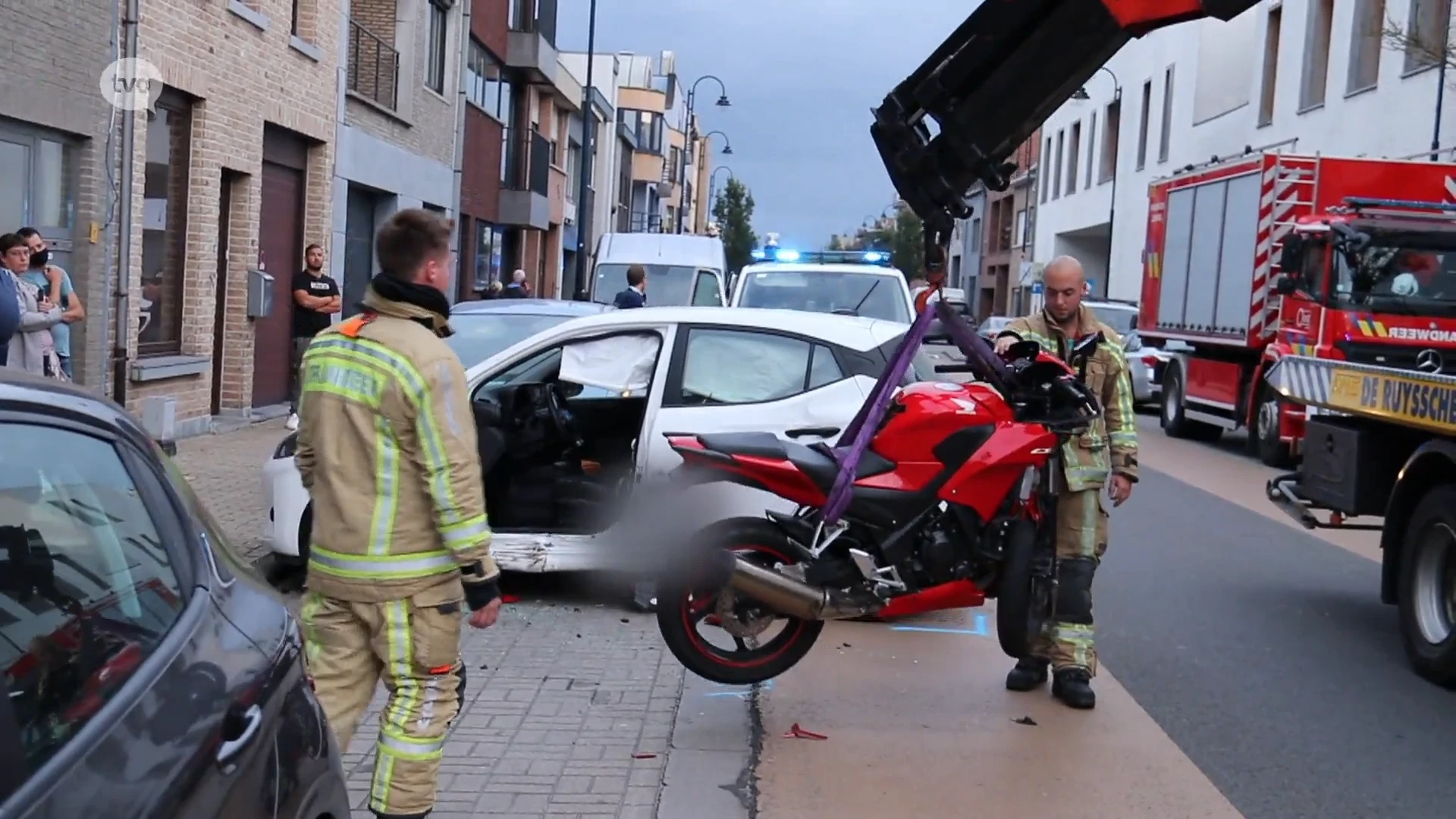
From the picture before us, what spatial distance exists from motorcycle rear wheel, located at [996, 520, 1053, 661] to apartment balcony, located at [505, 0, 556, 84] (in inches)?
1054

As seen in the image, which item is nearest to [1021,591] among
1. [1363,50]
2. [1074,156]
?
[1363,50]

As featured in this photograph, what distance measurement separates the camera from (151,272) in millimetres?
14203

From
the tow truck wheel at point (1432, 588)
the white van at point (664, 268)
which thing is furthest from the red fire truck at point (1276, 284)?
the white van at point (664, 268)

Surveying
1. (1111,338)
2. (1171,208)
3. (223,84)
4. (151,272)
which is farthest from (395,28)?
(1111,338)

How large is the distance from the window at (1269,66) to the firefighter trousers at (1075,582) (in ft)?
90.5

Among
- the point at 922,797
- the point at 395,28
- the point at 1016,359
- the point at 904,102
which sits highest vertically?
the point at 395,28

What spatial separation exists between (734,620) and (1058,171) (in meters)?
51.2

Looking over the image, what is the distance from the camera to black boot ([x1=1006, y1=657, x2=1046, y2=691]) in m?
6.62

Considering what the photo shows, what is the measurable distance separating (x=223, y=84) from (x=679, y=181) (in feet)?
→ 263

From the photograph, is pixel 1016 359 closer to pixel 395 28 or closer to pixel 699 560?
pixel 699 560

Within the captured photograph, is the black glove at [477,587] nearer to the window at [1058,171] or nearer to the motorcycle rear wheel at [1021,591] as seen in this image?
the motorcycle rear wheel at [1021,591]

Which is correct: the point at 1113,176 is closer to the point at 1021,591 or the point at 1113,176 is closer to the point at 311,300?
the point at 311,300

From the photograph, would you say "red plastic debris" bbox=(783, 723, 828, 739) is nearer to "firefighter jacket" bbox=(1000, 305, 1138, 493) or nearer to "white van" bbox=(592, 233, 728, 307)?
"firefighter jacket" bbox=(1000, 305, 1138, 493)

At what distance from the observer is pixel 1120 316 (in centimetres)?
2662
